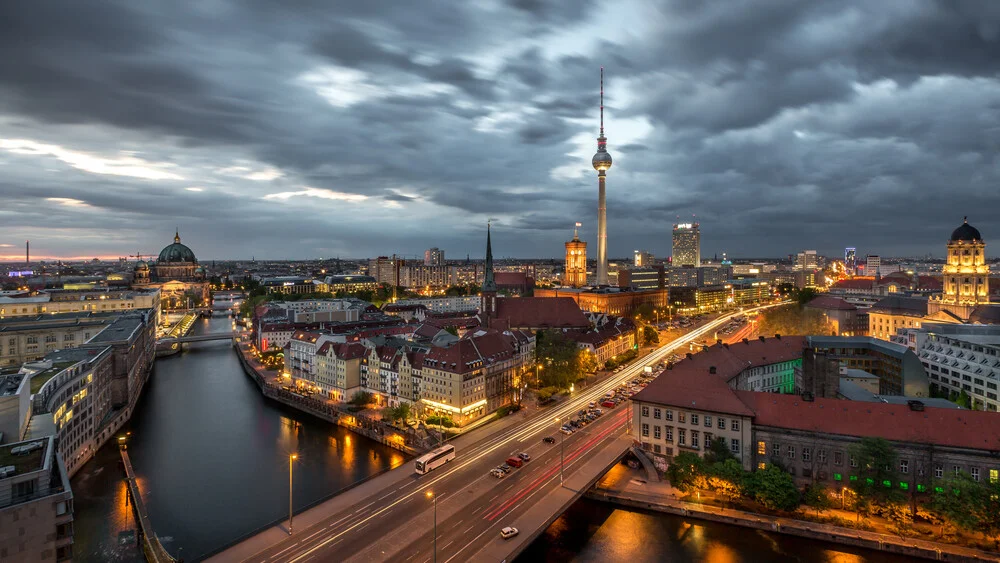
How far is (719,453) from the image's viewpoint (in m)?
33.3

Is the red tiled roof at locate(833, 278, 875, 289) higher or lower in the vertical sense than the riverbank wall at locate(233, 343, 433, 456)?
higher

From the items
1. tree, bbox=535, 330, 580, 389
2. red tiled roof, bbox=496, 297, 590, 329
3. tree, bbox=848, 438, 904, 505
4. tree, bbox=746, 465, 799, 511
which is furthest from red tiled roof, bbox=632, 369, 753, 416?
red tiled roof, bbox=496, 297, 590, 329

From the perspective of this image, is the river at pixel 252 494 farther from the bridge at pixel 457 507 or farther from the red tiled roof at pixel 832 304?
the red tiled roof at pixel 832 304

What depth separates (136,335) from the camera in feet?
209

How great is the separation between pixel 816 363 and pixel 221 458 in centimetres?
5078

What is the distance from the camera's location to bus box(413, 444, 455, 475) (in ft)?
113

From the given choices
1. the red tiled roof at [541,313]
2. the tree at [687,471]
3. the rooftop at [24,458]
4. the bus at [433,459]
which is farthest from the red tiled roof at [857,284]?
the rooftop at [24,458]

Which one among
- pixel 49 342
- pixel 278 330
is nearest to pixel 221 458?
pixel 278 330

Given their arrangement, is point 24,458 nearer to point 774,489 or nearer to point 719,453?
point 719,453

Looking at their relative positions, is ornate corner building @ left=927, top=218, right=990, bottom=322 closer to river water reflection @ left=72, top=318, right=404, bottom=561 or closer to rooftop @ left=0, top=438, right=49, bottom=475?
river water reflection @ left=72, top=318, right=404, bottom=561

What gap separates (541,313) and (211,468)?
2225 inches

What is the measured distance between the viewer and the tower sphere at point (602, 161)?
160 meters

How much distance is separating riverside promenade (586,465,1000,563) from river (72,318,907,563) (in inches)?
19.3

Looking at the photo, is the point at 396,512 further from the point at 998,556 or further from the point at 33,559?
the point at 998,556
